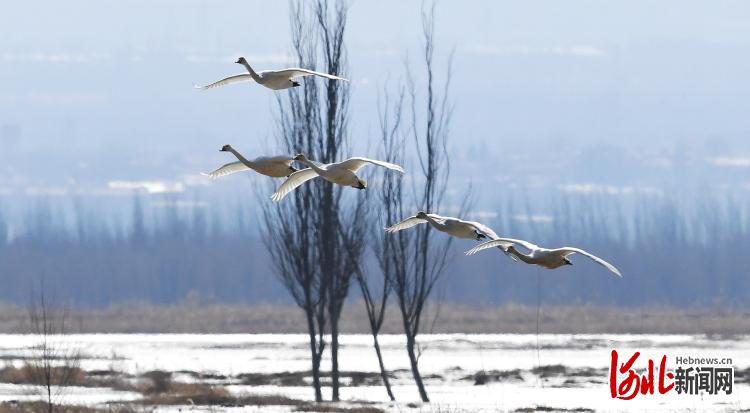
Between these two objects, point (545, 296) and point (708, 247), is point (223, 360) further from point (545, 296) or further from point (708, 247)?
point (708, 247)

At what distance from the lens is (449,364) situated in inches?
1993

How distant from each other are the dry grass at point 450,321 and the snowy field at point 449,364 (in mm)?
6194

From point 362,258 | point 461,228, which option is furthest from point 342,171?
point 362,258

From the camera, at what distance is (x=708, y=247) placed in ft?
500

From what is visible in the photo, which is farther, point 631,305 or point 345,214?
point 631,305

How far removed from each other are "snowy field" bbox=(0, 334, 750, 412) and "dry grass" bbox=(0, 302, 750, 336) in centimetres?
619

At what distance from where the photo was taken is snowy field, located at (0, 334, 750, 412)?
35219 mm

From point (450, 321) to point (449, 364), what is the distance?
3518 cm

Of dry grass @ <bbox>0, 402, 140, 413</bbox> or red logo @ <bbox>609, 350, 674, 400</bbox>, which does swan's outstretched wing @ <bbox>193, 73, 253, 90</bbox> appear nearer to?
dry grass @ <bbox>0, 402, 140, 413</bbox>

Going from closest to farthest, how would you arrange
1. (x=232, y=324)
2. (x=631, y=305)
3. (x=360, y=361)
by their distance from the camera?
(x=360, y=361)
(x=232, y=324)
(x=631, y=305)

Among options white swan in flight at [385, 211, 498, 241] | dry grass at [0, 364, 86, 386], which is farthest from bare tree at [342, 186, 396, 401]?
white swan in flight at [385, 211, 498, 241]

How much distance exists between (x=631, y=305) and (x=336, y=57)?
87.9 meters

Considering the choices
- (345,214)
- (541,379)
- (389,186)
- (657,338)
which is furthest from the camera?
(657,338)

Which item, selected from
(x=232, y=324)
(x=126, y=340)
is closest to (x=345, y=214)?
(x=126, y=340)
